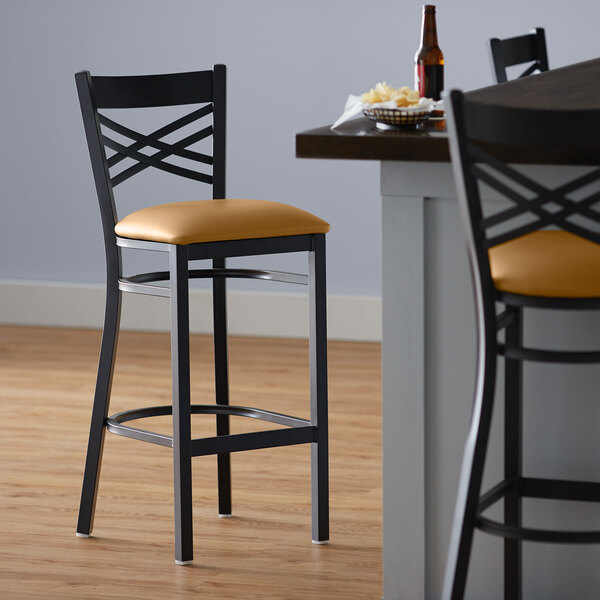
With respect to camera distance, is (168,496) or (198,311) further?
(198,311)

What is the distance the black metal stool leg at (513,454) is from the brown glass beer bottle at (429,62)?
27.4 inches

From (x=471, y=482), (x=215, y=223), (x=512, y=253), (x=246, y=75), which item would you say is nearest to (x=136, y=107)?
(x=215, y=223)

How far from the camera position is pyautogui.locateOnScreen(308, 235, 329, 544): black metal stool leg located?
2.52 metres

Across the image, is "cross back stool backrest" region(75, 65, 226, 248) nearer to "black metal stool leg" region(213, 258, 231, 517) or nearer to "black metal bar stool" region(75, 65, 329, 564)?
"black metal bar stool" region(75, 65, 329, 564)

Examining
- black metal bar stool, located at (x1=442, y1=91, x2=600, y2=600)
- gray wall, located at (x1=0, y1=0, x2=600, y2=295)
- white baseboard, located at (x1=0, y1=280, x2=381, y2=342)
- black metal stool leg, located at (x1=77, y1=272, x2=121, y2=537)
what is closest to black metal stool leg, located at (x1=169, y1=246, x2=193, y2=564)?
black metal stool leg, located at (x1=77, y1=272, x2=121, y2=537)

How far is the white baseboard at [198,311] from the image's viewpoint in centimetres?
479

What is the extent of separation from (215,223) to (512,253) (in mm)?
807

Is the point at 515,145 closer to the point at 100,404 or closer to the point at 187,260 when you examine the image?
the point at 187,260

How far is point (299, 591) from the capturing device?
2.37m

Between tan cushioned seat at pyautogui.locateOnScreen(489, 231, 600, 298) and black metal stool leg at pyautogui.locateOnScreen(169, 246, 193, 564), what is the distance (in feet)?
2.56

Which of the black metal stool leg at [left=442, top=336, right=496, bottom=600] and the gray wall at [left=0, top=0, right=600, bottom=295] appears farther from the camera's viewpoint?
the gray wall at [left=0, top=0, right=600, bottom=295]

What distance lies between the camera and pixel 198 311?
4949 mm

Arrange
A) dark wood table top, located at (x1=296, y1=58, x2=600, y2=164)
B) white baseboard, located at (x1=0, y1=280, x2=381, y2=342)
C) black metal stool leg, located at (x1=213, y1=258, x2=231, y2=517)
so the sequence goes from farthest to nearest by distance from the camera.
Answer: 1. white baseboard, located at (x1=0, y1=280, x2=381, y2=342)
2. black metal stool leg, located at (x1=213, y1=258, x2=231, y2=517)
3. dark wood table top, located at (x1=296, y1=58, x2=600, y2=164)

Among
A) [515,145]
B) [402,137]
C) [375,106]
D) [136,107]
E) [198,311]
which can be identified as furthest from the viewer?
[198,311]
